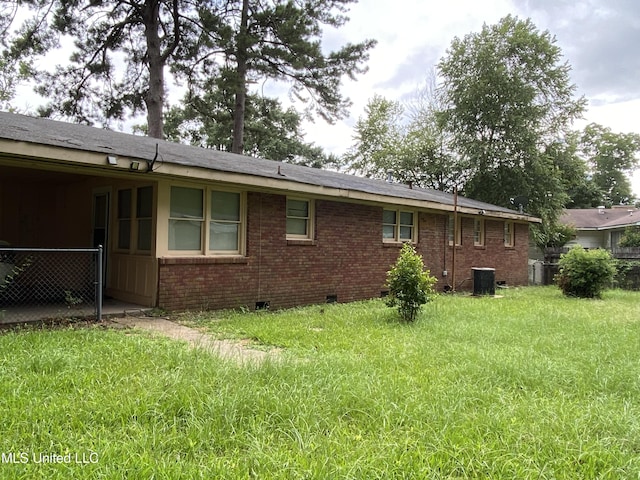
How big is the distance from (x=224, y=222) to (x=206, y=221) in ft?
1.32

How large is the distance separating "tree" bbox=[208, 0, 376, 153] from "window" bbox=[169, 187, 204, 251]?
11240mm

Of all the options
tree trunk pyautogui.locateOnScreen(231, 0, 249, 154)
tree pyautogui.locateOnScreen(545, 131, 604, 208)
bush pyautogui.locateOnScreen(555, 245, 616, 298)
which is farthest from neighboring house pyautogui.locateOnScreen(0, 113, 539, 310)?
tree pyautogui.locateOnScreen(545, 131, 604, 208)

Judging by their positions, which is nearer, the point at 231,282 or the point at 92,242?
the point at 231,282

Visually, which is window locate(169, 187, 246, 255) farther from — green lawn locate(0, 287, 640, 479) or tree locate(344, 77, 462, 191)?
tree locate(344, 77, 462, 191)

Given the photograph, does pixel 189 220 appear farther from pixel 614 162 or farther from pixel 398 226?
pixel 614 162

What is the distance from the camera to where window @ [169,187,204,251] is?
7441 millimetres

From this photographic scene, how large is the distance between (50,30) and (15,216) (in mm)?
10689

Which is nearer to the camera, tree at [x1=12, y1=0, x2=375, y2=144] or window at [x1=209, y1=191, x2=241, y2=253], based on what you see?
window at [x1=209, y1=191, x2=241, y2=253]

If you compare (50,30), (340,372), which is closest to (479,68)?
(50,30)

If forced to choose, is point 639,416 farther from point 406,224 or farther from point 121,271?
point 406,224

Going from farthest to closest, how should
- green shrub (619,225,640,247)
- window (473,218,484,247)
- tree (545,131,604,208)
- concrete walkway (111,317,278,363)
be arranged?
1. green shrub (619,225,640,247)
2. tree (545,131,604,208)
3. window (473,218,484,247)
4. concrete walkway (111,317,278,363)

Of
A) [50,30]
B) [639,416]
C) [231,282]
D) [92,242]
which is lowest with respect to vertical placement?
[639,416]

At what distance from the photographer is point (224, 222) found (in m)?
8.12

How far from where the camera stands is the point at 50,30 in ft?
53.9
